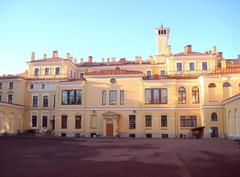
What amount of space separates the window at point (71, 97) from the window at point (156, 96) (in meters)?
11.8

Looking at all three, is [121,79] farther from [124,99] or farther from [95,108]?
[95,108]

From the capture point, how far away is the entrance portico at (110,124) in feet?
169

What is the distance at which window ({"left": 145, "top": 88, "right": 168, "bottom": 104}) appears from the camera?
52.7m

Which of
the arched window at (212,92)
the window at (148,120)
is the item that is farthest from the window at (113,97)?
the arched window at (212,92)

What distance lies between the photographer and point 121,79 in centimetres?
5331

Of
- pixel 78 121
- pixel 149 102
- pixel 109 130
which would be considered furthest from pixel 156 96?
pixel 78 121

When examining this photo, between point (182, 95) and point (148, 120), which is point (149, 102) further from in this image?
point (182, 95)

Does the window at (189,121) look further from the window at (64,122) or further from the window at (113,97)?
the window at (64,122)

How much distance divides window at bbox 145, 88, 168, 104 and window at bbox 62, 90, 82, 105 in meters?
11.8

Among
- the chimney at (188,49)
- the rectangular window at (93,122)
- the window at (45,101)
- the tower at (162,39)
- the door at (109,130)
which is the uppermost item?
the tower at (162,39)

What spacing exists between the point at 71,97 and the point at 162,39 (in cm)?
2837

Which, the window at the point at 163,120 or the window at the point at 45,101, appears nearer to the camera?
the window at the point at 163,120

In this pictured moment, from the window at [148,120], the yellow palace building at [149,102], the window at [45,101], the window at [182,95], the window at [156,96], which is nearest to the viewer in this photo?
the yellow palace building at [149,102]

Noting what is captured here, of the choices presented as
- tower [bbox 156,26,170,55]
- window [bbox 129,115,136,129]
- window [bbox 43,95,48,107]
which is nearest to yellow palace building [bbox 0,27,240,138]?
window [bbox 129,115,136,129]
